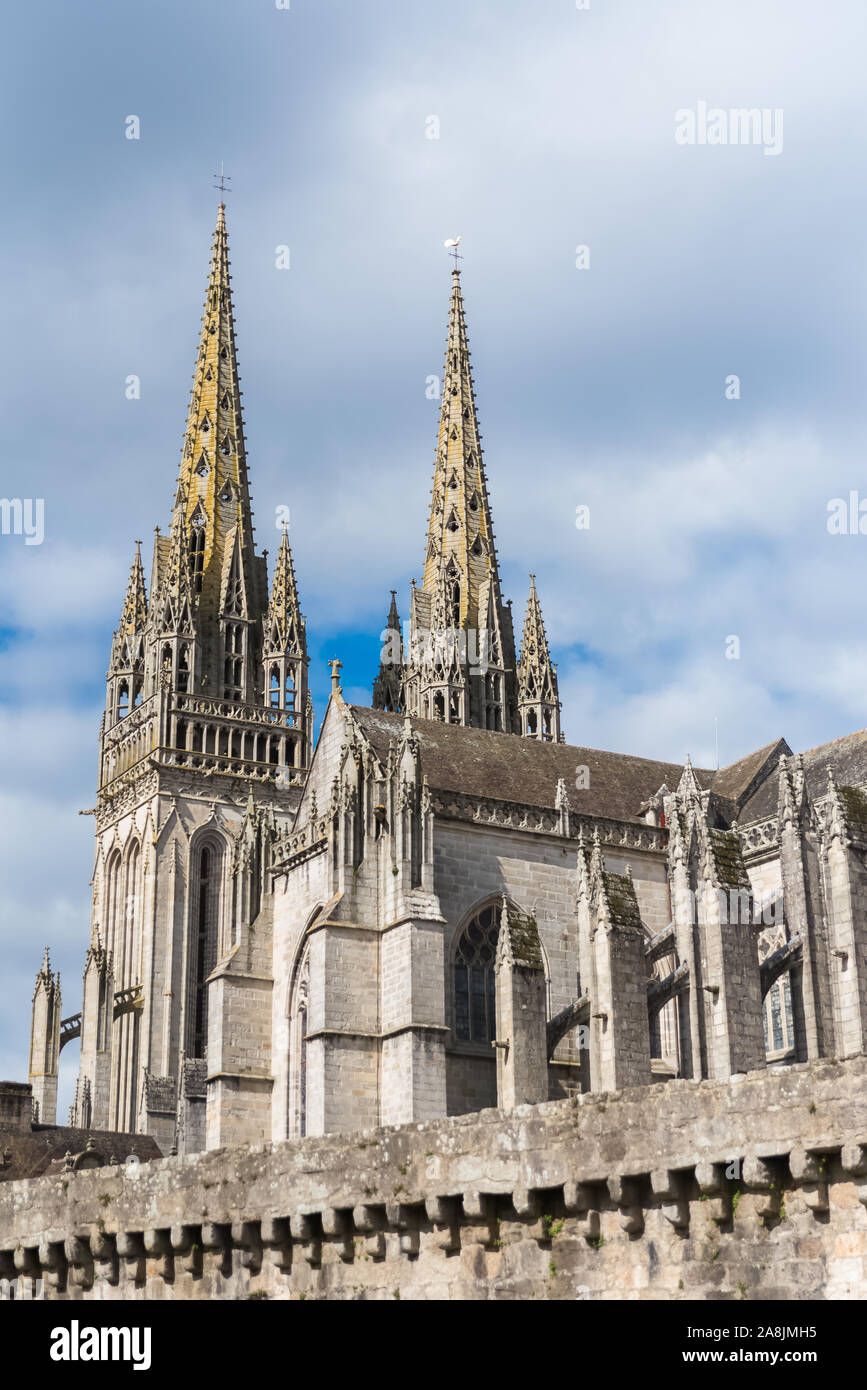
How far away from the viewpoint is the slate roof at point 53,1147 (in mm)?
39625

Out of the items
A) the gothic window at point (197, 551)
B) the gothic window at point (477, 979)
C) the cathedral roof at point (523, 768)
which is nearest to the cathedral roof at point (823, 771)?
the cathedral roof at point (523, 768)

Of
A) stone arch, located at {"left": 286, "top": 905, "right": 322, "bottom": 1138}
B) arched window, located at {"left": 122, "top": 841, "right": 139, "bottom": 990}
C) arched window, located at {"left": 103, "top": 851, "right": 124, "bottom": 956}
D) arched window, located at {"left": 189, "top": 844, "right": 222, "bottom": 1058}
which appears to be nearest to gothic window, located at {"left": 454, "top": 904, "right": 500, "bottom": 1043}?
stone arch, located at {"left": 286, "top": 905, "right": 322, "bottom": 1138}

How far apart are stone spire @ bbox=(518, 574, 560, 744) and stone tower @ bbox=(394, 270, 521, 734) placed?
0.43 m

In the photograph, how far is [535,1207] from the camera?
1276cm

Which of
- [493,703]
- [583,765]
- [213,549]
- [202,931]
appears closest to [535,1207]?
[583,765]

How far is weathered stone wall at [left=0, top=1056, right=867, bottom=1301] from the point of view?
11367mm

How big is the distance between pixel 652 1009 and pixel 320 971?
6381mm

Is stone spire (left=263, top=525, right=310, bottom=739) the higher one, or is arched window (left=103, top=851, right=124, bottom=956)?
stone spire (left=263, top=525, right=310, bottom=739)

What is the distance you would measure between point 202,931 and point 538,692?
15477mm

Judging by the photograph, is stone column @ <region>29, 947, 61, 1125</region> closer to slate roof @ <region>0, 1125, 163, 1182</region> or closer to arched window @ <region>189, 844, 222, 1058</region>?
arched window @ <region>189, 844, 222, 1058</region>

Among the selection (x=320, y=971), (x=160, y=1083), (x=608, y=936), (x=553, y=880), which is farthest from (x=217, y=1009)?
(x=160, y=1083)

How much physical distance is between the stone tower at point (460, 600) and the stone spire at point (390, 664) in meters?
1.49
